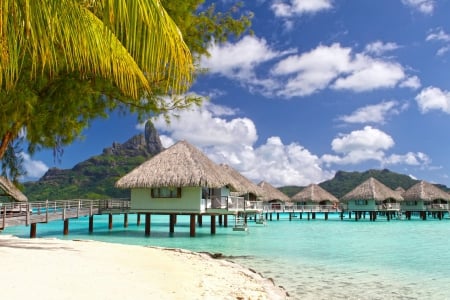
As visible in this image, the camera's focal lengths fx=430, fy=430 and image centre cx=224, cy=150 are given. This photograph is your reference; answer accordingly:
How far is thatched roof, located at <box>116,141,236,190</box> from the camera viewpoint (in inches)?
904

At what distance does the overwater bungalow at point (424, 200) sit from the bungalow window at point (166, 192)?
123ft

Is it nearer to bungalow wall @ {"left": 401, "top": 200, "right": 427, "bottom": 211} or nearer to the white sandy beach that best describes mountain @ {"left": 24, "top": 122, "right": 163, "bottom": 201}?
bungalow wall @ {"left": 401, "top": 200, "right": 427, "bottom": 211}

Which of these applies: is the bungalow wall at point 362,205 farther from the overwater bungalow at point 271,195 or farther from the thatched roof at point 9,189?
the thatched roof at point 9,189

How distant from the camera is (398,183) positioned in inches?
4395

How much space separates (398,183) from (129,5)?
118760 mm

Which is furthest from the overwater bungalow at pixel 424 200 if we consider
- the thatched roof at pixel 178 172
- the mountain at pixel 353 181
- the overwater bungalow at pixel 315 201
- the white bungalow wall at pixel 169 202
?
the mountain at pixel 353 181

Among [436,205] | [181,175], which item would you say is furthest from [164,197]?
[436,205]

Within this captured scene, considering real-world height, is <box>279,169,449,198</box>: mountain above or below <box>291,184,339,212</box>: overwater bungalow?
above

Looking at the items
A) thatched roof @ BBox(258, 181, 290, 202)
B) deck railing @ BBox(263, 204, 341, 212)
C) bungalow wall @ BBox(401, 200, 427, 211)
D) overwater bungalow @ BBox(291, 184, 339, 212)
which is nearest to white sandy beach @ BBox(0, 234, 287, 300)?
deck railing @ BBox(263, 204, 341, 212)

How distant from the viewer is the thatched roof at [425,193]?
167 feet

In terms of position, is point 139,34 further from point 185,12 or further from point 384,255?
point 384,255

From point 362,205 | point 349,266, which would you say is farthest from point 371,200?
point 349,266

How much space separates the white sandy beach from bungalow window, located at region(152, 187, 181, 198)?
12135 mm

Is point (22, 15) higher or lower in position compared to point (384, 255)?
higher
